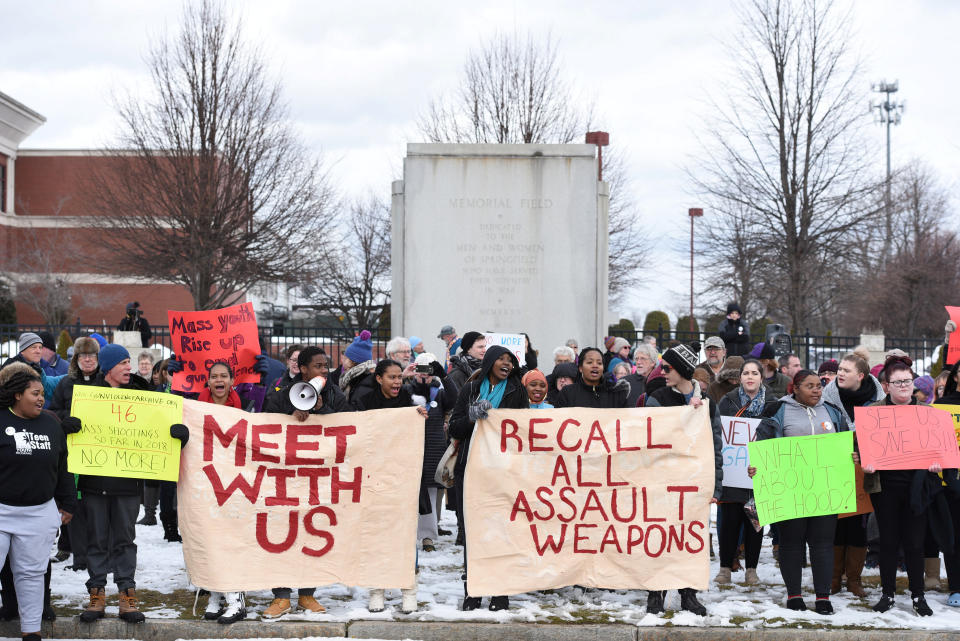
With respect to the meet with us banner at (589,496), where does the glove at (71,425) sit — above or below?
above

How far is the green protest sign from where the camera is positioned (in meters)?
7.26

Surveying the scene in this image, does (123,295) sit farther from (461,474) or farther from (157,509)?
(461,474)

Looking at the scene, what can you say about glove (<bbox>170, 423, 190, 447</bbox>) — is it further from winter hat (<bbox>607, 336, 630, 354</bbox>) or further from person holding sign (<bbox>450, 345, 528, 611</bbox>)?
winter hat (<bbox>607, 336, 630, 354</bbox>)

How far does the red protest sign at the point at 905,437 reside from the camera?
23.9ft

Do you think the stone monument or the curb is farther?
the stone monument

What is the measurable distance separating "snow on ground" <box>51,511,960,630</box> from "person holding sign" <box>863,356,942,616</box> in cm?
24

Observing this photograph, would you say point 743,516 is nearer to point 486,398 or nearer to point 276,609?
point 486,398

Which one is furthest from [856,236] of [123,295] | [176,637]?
[123,295]

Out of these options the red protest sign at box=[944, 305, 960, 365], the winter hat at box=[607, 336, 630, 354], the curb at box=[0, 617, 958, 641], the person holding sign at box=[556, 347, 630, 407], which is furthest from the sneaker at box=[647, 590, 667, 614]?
the winter hat at box=[607, 336, 630, 354]

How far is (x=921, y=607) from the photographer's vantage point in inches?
281

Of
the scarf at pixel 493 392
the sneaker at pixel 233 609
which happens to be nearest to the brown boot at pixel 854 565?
the scarf at pixel 493 392

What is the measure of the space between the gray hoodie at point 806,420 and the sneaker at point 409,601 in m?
3.04

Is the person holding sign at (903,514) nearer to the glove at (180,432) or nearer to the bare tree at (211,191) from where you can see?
the glove at (180,432)

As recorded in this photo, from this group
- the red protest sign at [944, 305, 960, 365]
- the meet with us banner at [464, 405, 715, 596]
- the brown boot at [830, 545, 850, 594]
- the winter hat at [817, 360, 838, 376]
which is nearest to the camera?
the meet with us banner at [464, 405, 715, 596]
